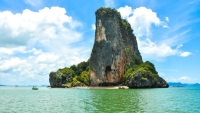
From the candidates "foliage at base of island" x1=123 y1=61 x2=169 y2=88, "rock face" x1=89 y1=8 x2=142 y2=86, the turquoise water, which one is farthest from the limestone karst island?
the turquoise water

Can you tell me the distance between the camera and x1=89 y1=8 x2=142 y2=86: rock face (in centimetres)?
10625

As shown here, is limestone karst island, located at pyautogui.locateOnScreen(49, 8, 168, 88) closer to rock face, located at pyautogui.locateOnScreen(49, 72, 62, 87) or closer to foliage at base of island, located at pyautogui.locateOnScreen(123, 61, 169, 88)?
rock face, located at pyautogui.locateOnScreen(49, 72, 62, 87)

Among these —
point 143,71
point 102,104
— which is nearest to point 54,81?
point 143,71

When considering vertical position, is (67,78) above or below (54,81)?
above

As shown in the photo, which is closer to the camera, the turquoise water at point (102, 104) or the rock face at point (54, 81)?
the turquoise water at point (102, 104)

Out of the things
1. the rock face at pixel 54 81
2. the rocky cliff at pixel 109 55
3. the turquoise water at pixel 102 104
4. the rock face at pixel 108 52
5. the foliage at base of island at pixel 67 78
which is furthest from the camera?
the rock face at pixel 54 81

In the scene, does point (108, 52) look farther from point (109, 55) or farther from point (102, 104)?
point (102, 104)

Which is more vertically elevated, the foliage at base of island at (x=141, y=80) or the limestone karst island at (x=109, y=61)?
the limestone karst island at (x=109, y=61)

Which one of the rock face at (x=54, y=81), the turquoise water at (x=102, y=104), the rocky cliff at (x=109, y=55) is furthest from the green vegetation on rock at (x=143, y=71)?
the turquoise water at (x=102, y=104)

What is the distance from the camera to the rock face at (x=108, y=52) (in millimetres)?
106250

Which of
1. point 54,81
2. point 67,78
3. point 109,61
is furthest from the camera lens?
point 54,81

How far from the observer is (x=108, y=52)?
4230 inches

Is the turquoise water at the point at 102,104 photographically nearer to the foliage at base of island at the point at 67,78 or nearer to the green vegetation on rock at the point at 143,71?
the green vegetation on rock at the point at 143,71

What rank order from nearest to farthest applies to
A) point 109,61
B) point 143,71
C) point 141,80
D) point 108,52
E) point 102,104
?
point 102,104, point 141,80, point 143,71, point 109,61, point 108,52
